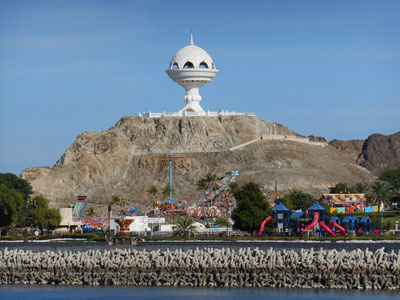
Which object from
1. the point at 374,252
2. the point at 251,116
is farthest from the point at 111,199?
the point at 374,252

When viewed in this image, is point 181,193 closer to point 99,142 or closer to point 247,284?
point 99,142

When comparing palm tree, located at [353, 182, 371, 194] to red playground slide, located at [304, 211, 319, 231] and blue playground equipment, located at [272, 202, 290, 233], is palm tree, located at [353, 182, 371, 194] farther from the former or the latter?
red playground slide, located at [304, 211, 319, 231]

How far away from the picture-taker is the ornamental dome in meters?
151

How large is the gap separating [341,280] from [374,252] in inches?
94.8

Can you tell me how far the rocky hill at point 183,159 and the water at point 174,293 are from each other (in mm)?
75038

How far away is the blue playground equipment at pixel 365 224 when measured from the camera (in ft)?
249

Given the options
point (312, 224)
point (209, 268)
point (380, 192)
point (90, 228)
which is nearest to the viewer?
point (209, 268)

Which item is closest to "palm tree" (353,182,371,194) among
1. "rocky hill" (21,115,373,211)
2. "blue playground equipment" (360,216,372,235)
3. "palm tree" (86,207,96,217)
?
"rocky hill" (21,115,373,211)

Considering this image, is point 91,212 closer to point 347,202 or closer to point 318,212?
point 347,202

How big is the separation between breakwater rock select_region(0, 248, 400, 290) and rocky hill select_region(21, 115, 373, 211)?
235 feet

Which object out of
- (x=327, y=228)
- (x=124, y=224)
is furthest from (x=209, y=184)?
(x=327, y=228)

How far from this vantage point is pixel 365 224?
7650 centimetres

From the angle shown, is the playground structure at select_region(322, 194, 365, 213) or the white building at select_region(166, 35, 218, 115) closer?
the playground structure at select_region(322, 194, 365, 213)

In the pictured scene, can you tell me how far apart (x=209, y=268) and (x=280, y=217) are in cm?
2101
